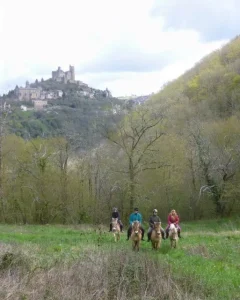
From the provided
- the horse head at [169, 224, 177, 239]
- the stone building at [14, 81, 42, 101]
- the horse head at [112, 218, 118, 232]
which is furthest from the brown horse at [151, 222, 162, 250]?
the stone building at [14, 81, 42, 101]

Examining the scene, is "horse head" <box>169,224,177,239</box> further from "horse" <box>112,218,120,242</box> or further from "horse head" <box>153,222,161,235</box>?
"horse" <box>112,218,120,242</box>

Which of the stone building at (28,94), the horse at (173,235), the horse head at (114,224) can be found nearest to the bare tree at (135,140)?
the horse head at (114,224)

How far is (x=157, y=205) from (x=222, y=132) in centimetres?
1195

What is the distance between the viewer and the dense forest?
42.1 meters

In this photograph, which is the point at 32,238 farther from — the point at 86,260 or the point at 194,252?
the point at 86,260

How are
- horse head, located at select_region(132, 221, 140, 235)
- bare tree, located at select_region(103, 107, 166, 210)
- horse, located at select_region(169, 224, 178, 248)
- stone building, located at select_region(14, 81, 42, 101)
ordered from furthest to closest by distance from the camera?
stone building, located at select_region(14, 81, 42, 101) < bare tree, located at select_region(103, 107, 166, 210) < horse, located at select_region(169, 224, 178, 248) < horse head, located at select_region(132, 221, 140, 235)

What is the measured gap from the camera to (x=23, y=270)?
10.1m

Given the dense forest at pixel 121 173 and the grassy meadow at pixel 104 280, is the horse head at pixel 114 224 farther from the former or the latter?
the dense forest at pixel 121 173

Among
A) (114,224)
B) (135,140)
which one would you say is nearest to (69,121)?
(135,140)

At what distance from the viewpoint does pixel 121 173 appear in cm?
4294

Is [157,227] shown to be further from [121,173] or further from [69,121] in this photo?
[69,121]

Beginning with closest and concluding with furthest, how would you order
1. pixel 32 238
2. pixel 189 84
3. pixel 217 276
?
pixel 217 276 → pixel 32 238 → pixel 189 84

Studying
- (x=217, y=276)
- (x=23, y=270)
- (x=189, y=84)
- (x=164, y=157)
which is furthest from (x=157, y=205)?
(x=189, y=84)

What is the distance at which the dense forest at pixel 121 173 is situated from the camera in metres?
42.1
